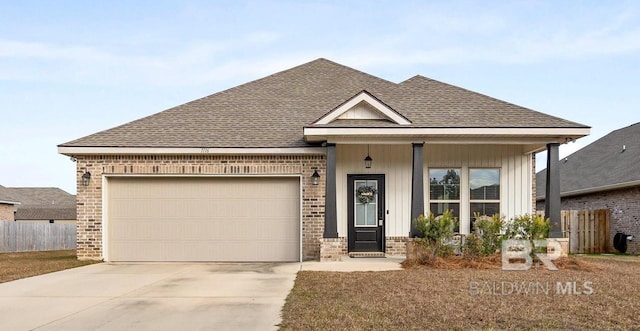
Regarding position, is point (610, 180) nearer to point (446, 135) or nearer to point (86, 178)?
point (446, 135)

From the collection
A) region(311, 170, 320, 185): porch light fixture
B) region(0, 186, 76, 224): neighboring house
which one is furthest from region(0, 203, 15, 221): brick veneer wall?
region(311, 170, 320, 185): porch light fixture

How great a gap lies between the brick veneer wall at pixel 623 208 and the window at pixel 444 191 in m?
7.12

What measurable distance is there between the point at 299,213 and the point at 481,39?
22.5ft

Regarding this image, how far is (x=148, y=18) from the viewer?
14.8 m

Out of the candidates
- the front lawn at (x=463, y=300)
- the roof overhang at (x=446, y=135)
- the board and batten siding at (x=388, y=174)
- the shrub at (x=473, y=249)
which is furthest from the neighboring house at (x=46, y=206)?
the front lawn at (x=463, y=300)

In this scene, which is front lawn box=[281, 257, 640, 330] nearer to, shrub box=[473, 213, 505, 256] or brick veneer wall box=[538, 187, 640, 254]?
shrub box=[473, 213, 505, 256]

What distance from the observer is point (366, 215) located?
47.8ft

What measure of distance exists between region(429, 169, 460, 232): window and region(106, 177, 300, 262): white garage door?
3519mm

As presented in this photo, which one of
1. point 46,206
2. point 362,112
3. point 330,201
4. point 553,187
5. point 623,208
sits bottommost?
point 46,206

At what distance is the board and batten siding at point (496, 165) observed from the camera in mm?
14680

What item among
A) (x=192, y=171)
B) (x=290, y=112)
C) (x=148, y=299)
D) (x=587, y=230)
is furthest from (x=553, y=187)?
(x=148, y=299)

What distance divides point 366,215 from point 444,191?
213 cm

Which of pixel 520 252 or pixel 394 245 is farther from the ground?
pixel 520 252

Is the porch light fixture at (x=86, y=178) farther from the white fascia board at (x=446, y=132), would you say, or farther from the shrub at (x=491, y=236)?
the shrub at (x=491, y=236)
